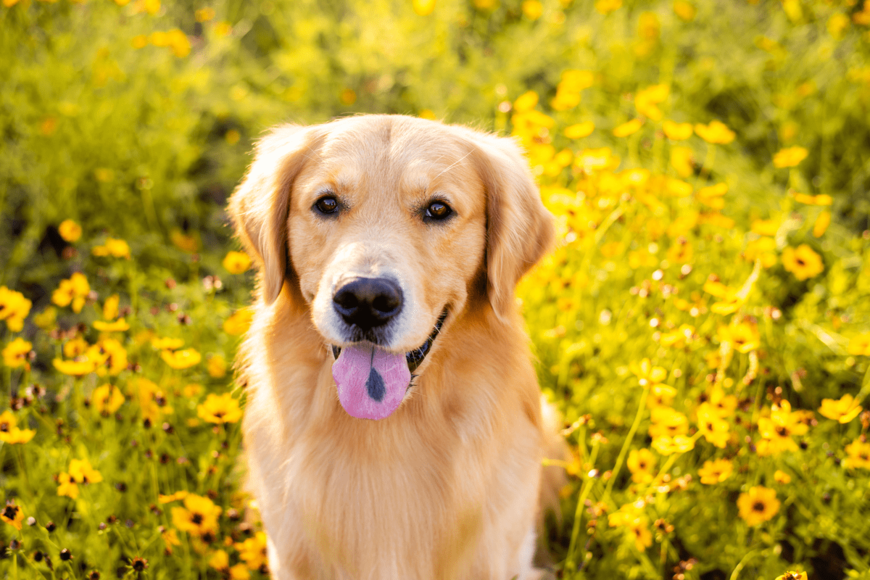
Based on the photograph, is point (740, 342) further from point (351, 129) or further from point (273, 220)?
point (273, 220)

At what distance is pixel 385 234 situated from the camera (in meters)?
1.88

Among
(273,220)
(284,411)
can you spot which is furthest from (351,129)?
(284,411)

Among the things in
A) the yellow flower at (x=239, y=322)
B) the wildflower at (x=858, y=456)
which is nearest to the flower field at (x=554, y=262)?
the wildflower at (x=858, y=456)

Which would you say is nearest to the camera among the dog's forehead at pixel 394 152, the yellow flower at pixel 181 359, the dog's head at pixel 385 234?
the dog's head at pixel 385 234

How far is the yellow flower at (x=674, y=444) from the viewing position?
1835 millimetres

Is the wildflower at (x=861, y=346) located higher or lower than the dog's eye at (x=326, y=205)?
lower

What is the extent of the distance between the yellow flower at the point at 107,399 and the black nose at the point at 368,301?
1101 mm

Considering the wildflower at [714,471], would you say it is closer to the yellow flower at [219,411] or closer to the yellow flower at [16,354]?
the yellow flower at [219,411]

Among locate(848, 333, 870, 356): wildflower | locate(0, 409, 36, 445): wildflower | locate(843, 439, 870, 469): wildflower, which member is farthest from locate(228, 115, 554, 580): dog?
locate(848, 333, 870, 356): wildflower

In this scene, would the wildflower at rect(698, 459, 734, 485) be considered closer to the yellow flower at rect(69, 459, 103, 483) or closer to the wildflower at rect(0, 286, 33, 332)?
the yellow flower at rect(69, 459, 103, 483)

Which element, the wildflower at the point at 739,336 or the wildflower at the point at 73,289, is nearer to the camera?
the wildflower at the point at 739,336

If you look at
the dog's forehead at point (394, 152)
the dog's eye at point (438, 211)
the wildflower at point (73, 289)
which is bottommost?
the wildflower at point (73, 289)

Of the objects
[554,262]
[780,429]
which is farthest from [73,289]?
[780,429]

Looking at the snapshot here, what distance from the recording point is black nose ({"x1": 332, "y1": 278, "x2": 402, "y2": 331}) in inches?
66.8
